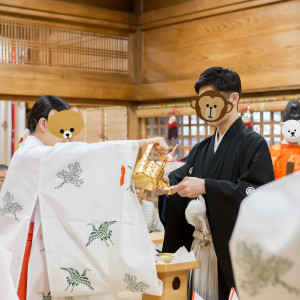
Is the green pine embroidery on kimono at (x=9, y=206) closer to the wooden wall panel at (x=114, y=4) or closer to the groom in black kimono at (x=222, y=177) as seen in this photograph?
the groom in black kimono at (x=222, y=177)

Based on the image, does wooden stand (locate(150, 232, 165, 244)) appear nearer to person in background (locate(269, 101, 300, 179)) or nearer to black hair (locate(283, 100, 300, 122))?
person in background (locate(269, 101, 300, 179))

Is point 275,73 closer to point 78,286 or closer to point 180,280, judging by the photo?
point 180,280

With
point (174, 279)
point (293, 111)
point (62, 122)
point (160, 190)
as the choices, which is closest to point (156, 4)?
point (293, 111)

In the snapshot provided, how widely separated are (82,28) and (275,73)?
2.12 m

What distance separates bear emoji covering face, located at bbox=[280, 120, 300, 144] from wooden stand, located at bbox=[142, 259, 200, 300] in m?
2.11

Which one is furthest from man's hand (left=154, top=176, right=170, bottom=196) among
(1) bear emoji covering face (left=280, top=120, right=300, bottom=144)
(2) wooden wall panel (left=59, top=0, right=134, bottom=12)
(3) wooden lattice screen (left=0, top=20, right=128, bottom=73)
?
(2) wooden wall panel (left=59, top=0, right=134, bottom=12)

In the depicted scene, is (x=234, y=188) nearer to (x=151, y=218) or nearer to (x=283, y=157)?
(x=283, y=157)

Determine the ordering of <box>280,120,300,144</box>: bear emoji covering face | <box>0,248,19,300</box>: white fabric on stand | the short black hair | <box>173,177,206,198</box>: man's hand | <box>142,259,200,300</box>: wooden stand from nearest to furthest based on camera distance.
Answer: <box>0,248,19,300</box>: white fabric on stand < <box>173,177,206,198</box>: man's hand < <box>142,259,200,300</box>: wooden stand < the short black hair < <box>280,120,300,144</box>: bear emoji covering face

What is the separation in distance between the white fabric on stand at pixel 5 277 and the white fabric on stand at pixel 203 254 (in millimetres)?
1836

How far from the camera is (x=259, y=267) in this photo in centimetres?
76

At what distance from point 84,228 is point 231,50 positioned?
3.08 m

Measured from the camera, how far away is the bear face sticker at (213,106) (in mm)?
2797

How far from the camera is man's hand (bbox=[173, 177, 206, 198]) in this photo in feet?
8.65

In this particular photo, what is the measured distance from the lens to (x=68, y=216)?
2.60 metres
